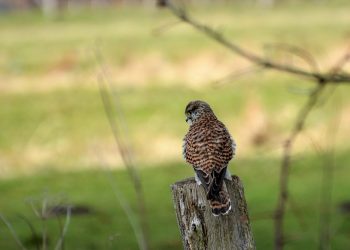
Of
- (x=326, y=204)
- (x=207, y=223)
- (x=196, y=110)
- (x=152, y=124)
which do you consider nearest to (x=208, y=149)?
(x=196, y=110)

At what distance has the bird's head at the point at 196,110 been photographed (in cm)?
578

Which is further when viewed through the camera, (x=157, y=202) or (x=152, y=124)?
(x=152, y=124)

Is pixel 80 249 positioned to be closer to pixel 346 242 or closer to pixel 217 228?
pixel 346 242

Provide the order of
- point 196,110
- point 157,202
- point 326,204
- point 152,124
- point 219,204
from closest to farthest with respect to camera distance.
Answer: point 219,204
point 196,110
point 326,204
point 157,202
point 152,124

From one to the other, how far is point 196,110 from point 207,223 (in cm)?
127

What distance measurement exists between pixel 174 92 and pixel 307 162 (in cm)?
979

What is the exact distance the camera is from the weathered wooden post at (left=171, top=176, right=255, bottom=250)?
467 centimetres

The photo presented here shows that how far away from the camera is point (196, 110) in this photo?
19.2 ft

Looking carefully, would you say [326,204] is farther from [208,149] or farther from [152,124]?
[152,124]

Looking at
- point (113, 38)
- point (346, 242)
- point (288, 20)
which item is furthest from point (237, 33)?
point (346, 242)

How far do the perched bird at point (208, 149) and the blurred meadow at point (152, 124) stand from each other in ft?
9.23

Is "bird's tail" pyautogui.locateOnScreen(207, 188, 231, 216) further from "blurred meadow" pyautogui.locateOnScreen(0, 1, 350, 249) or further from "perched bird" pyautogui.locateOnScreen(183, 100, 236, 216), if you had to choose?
"blurred meadow" pyautogui.locateOnScreen(0, 1, 350, 249)

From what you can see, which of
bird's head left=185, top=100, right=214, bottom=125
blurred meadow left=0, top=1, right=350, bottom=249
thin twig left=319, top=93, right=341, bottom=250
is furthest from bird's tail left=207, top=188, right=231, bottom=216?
blurred meadow left=0, top=1, right=350, bottom=249

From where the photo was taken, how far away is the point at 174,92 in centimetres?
2744
